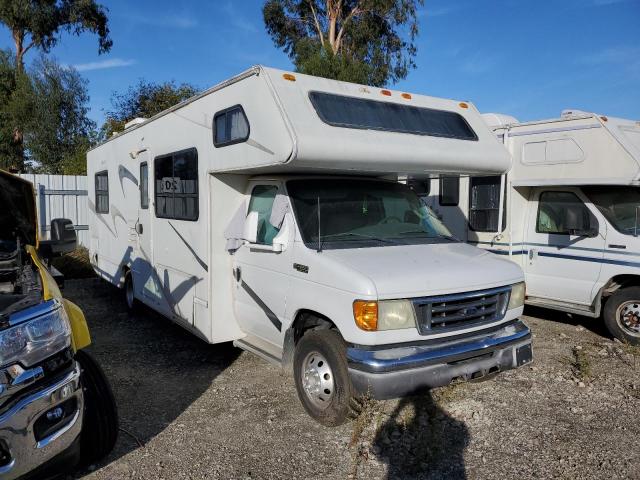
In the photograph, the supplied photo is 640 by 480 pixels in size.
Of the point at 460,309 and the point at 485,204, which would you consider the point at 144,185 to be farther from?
the point at 485,204

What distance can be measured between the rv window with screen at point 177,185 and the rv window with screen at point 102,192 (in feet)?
8.32

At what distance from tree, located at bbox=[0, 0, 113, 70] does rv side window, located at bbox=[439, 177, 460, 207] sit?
20.1 m

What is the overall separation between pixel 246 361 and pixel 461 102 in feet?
12.2

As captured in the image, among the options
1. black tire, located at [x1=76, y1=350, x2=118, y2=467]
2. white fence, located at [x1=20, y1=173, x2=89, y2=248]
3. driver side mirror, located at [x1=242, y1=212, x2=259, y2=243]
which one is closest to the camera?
black tire, located at [x1=76, y1=350, x2=118, y2=467]

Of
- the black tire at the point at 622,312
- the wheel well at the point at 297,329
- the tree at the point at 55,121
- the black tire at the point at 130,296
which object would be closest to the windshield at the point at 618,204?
the black tire at the point at 622,312

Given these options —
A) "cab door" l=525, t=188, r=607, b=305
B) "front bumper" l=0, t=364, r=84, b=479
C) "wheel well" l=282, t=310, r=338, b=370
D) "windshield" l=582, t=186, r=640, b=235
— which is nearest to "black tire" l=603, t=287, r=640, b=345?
"cab door" l=525, t=188, r=607, b=305

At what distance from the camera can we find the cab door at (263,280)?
4598 mm

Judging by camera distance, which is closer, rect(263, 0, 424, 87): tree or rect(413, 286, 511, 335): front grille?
rect(413, 286, 511, 335): front grille

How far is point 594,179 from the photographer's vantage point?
Result: 6.70m

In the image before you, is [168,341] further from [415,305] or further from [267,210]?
[415,305]

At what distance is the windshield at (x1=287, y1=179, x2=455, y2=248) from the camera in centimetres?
450

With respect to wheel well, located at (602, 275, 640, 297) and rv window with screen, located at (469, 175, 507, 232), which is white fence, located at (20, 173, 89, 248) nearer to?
rv window with screen, located at (469, 175, 507, 232)

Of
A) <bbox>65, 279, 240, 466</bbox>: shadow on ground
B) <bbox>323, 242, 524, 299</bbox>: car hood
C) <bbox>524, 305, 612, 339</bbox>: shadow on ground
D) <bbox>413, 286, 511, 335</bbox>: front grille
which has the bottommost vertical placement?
<bbox>65, 279, 240, 466</bbox>: shadow on ground

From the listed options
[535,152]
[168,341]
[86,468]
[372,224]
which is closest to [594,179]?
[535,152]
